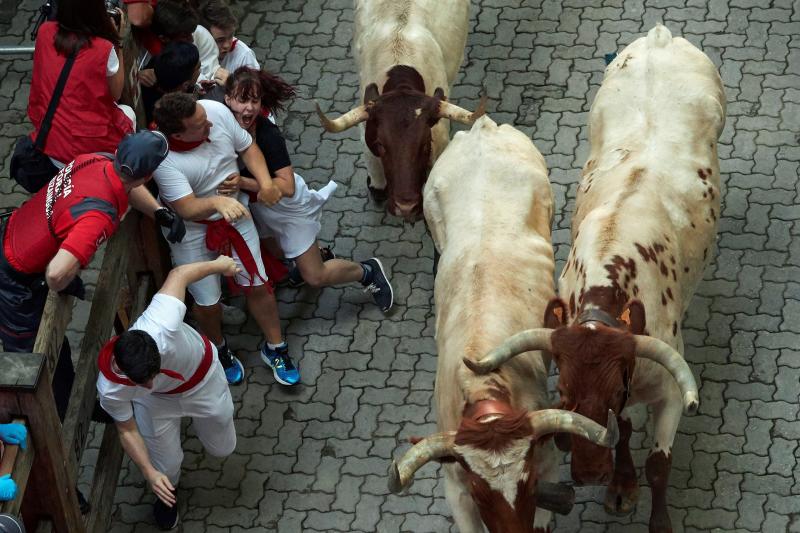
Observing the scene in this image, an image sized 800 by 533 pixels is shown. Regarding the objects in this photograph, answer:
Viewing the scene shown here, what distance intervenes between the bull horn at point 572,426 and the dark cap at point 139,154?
8.54ft

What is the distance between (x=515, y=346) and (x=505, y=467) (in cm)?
75

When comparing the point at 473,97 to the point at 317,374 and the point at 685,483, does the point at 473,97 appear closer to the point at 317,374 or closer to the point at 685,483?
the point at 317,374

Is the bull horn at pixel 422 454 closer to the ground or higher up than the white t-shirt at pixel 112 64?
closer to the ground

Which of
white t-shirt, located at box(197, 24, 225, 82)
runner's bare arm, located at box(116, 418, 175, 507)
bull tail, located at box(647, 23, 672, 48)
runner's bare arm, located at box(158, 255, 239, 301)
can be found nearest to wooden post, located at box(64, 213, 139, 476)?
runner's bare arm, located at box(116, 418, 175, 507)

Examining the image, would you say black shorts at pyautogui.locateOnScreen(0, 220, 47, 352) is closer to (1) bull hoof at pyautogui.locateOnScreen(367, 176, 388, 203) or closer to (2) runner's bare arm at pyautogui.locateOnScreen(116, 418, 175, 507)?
(2) runner's bare arm at pyautogui.locateOnScreen(116, 418, 175, 507)

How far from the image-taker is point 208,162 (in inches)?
320

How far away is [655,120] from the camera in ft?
27.9

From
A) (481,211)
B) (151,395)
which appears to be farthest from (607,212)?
(151,395)

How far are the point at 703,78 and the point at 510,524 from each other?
13.2 ft

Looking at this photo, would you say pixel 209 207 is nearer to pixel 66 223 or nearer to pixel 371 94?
pixel 66 223

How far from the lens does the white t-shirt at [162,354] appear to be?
7.24 metres

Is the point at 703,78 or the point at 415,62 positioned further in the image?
the point at 415,62

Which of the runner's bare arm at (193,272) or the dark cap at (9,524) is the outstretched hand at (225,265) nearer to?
the runner's bare arm at (193,272)

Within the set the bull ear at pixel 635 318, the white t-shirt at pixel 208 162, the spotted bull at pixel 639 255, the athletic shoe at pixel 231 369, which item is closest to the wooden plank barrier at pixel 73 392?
the white t-shirt at pixel 208 162
